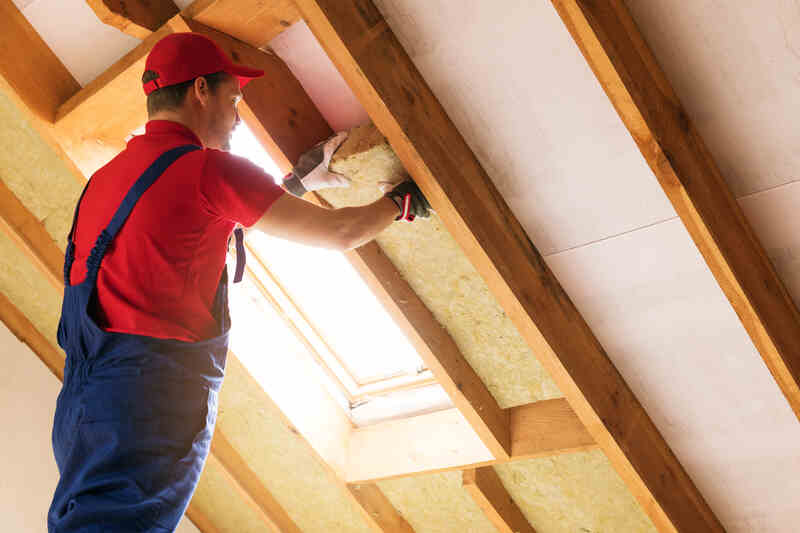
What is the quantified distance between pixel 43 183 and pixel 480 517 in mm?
2105

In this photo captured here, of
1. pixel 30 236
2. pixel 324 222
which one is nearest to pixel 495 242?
pixel 324 222

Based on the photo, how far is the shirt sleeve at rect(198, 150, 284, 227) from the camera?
1862 mm

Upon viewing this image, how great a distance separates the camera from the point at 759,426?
2.46 m

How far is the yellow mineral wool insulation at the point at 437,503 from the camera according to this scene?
336 cm

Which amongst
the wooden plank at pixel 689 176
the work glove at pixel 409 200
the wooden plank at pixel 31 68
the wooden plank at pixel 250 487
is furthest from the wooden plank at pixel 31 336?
the wooden plank at pixel 689 176

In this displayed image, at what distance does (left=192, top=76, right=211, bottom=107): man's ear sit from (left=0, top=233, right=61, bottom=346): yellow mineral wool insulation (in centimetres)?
182

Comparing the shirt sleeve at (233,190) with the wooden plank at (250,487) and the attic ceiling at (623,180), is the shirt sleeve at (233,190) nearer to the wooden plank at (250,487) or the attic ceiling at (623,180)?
the attic ceiling at (623,180)

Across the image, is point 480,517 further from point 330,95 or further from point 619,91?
point 619,91

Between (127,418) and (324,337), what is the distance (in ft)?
5.72

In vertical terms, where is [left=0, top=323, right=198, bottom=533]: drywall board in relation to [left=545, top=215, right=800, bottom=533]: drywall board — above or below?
above

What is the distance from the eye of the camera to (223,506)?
434cm

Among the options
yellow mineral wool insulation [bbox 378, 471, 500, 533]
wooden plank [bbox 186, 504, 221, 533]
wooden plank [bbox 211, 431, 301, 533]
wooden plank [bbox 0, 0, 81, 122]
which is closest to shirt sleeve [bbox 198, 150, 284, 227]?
wooden plank [bbox 0, 0, 81, 122]

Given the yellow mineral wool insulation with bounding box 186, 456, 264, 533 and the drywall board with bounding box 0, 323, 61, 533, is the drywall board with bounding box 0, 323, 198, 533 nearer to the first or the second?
the drywall board with bounding box 0, 323, 61, 533

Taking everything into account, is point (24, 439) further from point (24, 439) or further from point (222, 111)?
point (222, 111)
